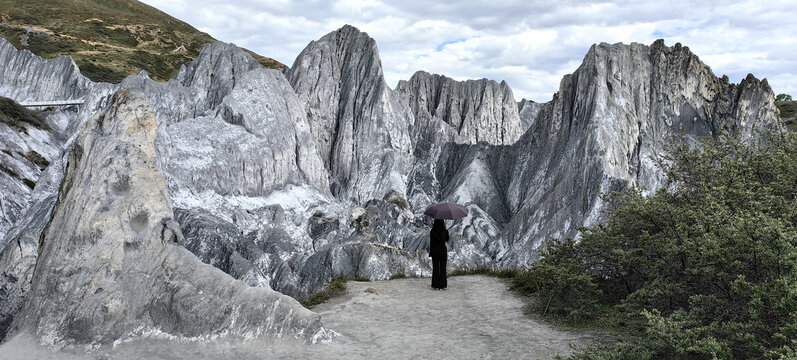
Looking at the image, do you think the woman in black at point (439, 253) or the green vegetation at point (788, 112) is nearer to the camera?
the woman in black at point (439, 253)

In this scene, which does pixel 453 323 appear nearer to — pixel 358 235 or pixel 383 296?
pixel 383 296

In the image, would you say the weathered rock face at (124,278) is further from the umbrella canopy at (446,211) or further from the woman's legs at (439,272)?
the umbrella canopy at (446,211)

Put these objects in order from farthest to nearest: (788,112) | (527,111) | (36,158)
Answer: (527,111), (788,112), (36,158)

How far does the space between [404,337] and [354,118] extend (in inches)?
2375

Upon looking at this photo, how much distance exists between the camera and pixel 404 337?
9953 millimetres

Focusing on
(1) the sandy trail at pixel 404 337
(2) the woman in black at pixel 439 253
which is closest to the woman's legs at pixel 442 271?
(2) the woman in black at pixel 439 253

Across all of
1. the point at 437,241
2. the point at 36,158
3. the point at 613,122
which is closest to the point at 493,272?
the point at 437,241

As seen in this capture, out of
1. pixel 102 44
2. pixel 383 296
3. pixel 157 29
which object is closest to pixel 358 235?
pixel 383 296

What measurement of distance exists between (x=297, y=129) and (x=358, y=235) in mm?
26952

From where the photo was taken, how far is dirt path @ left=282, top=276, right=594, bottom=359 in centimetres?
915

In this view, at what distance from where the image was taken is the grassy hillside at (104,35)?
331 feet

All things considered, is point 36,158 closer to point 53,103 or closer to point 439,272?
point 53,103

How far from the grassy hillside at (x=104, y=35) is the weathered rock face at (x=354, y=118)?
44402mm

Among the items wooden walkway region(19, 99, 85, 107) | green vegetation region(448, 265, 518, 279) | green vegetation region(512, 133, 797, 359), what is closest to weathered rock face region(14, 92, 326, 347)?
green vegetation region(512, 133, 797, 359)
